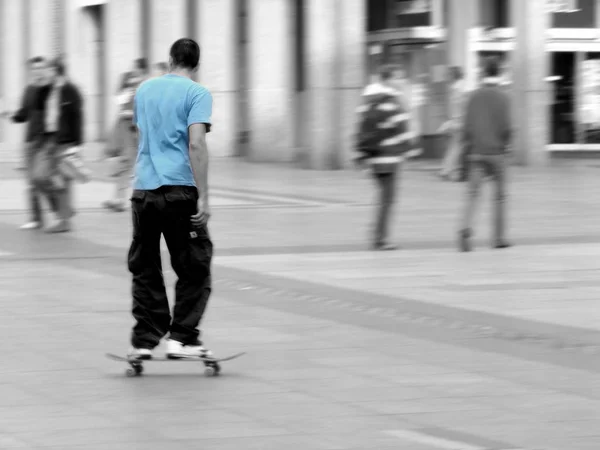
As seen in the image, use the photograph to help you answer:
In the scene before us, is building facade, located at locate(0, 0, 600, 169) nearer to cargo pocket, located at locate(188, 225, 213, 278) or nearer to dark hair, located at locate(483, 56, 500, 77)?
dark hair, located at locate(483, 56, 500, 77)

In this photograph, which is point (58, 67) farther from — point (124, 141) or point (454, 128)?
point (454, 128)

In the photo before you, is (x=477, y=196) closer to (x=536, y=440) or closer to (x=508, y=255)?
(x=508, y=255)

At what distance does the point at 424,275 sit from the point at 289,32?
1660 centimetres

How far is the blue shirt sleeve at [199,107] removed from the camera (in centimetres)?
680

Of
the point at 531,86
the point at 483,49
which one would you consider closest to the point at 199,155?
the point at 531,86

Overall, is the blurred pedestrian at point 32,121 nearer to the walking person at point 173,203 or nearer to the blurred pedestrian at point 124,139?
the blurred pedestrian at point 124,139

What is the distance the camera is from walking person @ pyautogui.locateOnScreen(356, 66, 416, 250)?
1268 cm

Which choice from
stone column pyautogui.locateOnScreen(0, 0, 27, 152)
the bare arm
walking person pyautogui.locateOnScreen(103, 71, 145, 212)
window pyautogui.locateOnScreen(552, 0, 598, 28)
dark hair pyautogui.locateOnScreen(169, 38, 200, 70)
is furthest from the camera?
stone column pyautogui.locateOnScreen(0, 0, 27, 152)

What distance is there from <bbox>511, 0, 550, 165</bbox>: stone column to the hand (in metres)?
18.8

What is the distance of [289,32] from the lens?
2700cm

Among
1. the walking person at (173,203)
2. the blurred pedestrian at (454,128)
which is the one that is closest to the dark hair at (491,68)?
the walking person at (173,203)

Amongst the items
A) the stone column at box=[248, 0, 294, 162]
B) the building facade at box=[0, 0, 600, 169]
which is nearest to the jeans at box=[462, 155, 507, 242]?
the building facade at box=[0, 0, 600, 169]

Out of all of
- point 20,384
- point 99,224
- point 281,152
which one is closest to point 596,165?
point 281,152

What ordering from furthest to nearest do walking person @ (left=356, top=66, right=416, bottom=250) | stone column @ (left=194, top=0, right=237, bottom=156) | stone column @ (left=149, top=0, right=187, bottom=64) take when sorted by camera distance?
1. stone column @ (left=149, top=0, right=187, bottom=64)
2. stone column @ (left=194, top=0, right=237, bottom=156)
3. walking person @ (left=356, top=66, right=416, bottom=250)
